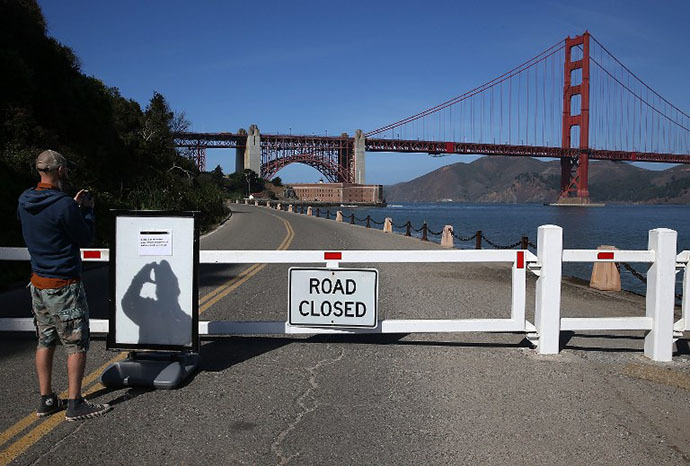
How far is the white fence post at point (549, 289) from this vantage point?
630 centimetres

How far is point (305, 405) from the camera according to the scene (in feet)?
15.7

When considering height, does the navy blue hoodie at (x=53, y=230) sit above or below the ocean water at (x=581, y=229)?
above

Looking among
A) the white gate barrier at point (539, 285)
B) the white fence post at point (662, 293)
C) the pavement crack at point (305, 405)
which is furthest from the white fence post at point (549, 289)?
the pavement crack at point (305, 405)

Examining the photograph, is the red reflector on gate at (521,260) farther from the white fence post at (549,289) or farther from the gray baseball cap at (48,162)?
the gray baseball cap at (48,162)

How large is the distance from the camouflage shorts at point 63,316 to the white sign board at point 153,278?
41.4 inches

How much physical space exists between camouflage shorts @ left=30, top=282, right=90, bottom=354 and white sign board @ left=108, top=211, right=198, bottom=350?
1.05 m

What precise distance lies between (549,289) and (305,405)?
3.05m

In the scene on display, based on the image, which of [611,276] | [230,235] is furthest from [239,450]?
[230,235]

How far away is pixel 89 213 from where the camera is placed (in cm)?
456

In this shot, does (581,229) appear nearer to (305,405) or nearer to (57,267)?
(305,405)

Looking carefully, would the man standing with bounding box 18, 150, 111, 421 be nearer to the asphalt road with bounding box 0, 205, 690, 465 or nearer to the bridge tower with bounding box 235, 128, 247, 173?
the asphalt road with bounding box 0, 205, 690, 465

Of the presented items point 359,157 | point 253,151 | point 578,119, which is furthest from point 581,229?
point 253,151

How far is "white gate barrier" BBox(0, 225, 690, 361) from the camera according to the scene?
20.7 feet

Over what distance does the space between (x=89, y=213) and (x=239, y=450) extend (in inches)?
82.2
